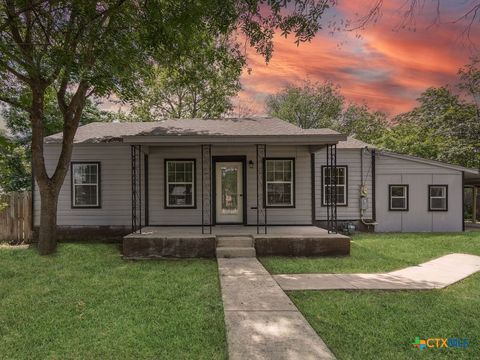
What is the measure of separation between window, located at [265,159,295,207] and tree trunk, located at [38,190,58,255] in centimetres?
649

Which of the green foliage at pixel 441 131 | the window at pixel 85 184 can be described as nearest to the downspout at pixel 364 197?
the green foliage at pixel 441 131

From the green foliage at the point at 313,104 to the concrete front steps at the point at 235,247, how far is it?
26054 millimetres

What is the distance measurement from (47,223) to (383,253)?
29.9 ft

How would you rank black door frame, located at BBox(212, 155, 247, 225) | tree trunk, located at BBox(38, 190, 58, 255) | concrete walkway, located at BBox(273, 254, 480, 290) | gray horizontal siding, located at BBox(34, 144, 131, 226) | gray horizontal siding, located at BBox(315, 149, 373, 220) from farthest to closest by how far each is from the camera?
gray horizontal siding, located at BBox(315, 149, 373, 220)
gray horizontal siding, located at BBox(34, 144, 131, 226)
black door frame, located at BBox(212, 155, 247, 225)
tree trunk, located at BBox(38, 190, 58, 255)
concrete walkway, located at BBox(273, 254, 480, 290)

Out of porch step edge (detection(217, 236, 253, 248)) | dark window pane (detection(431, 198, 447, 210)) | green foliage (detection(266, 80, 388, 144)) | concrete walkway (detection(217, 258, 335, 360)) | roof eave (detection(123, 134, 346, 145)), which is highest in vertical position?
green foliage (detection(266, 80, 388, 144))

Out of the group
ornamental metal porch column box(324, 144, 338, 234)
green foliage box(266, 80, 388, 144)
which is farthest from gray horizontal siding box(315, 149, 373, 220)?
green foliage box(266, 80, 388, 144)

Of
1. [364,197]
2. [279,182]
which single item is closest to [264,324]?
[279,182]

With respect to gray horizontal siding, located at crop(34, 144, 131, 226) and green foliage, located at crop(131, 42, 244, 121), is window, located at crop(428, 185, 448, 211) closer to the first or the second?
gray horizontal siding, located at crop(34, 144, 131, 226)

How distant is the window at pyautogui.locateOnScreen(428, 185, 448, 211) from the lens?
12.0 metres

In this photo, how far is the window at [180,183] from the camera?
409 inches

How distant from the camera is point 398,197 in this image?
12039mm

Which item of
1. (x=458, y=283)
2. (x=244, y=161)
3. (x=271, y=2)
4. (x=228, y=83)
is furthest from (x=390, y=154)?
(x=228, y=83)

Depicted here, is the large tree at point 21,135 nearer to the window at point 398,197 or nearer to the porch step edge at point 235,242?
the porch step edge at point 235,242

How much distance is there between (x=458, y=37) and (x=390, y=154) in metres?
9.23
